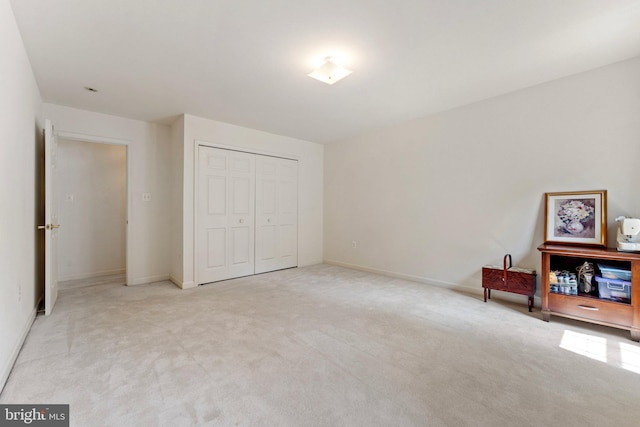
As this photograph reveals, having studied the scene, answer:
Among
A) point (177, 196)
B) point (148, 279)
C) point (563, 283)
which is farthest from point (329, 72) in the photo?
point (148, 279)

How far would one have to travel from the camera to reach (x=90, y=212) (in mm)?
4586

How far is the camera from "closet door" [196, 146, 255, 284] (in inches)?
164

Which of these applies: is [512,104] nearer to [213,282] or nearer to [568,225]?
[568,225]

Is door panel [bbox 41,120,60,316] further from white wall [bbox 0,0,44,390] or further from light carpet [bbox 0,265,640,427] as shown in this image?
light carpet [bbox 0,265,640,427]

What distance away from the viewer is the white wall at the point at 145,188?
402cm

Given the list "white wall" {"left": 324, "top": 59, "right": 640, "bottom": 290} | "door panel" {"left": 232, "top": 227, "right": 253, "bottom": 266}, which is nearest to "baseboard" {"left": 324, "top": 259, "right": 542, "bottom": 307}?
"white wall" {"left": 324, "top": 59, "right": 640, "bottom": 290}

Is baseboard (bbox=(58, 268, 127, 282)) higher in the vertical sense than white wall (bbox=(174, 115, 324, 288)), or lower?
lower

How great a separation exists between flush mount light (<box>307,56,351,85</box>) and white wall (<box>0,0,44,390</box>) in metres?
2.14

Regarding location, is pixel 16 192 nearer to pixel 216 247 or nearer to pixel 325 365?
pixel 216 247

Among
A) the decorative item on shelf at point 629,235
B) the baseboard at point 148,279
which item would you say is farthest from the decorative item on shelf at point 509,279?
the baseboard at point 148,279

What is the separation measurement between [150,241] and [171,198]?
2.35 ft

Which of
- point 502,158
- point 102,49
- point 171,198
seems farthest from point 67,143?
point 502,158

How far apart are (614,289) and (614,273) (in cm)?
14

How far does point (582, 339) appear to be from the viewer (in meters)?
2.38
